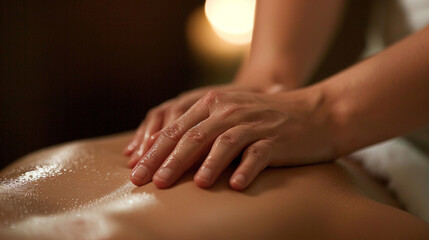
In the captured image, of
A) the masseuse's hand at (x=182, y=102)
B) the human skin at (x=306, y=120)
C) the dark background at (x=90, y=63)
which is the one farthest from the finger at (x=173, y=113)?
the dark background at (x=90, y=63)

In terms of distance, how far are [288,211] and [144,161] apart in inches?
7.7

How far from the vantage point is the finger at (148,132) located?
622 millimetres

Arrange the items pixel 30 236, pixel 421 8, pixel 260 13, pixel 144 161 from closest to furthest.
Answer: pixel 30 236, pixel 144 161, pixel 421 8, pixel 260 13

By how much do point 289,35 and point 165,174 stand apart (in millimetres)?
547

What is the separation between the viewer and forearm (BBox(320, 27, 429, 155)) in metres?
0.59

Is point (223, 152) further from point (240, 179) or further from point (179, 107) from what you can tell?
point (179, 107)

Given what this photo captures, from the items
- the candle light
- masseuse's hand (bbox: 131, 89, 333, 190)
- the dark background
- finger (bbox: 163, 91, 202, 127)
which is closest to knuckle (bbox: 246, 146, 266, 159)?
masseuse's hand (bbox: 131, 89, 333, 190)

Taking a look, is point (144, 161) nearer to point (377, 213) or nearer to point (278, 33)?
point (377, 213)

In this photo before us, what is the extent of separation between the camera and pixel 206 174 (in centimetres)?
50

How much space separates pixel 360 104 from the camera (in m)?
0.61

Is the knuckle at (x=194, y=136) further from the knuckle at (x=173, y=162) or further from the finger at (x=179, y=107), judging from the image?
the finger at (x=179, y=107)

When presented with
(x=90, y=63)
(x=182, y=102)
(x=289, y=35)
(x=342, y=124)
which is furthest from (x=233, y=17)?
(x=342, y=124)

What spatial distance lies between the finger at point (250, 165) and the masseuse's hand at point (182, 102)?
16 cm

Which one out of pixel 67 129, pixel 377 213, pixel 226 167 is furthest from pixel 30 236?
pixel 67 129
